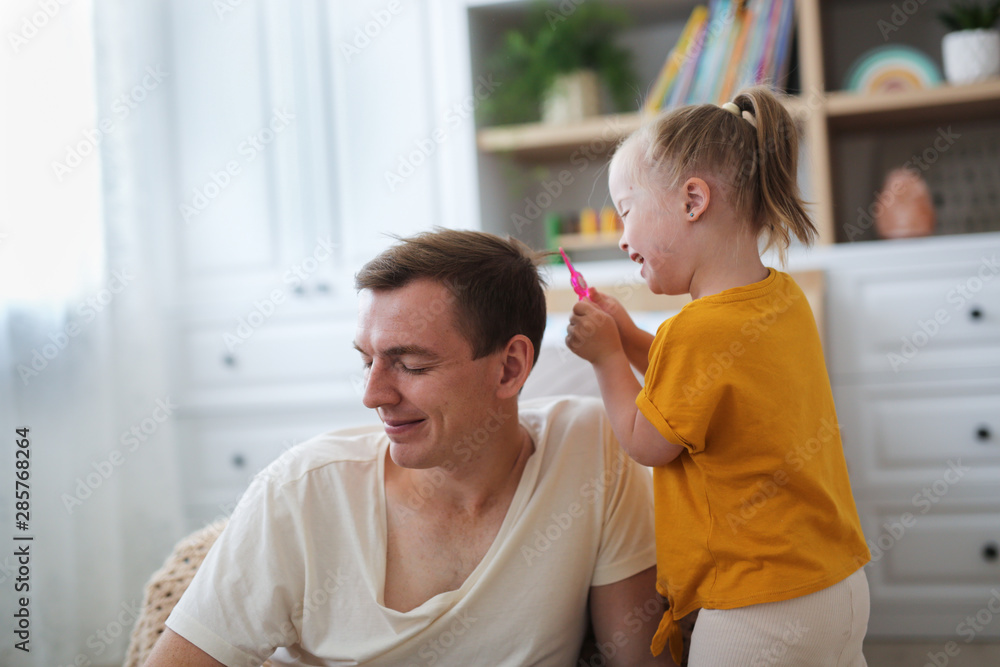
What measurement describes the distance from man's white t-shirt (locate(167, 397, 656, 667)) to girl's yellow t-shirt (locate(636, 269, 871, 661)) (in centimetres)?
12

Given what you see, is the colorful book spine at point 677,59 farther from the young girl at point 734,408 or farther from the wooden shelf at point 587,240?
the young girl at point 734,408

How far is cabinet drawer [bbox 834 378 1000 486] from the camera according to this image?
6.93ft

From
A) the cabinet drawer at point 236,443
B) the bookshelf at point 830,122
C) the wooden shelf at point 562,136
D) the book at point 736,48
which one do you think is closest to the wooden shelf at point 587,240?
the bookshelf at point 830,122

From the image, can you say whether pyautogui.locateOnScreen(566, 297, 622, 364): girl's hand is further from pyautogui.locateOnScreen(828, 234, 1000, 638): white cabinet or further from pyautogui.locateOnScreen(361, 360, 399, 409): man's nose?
pyautogui.locateOnScreen(828, 234, 1000, 638): white cabinet

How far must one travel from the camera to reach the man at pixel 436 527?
1.02m

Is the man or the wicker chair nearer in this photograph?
the man

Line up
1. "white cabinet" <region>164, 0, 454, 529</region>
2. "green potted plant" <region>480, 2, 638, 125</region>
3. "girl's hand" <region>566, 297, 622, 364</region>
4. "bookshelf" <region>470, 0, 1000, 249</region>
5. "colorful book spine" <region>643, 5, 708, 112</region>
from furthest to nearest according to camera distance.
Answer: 1. "white cabinet" <region>164, 0, 454, 529</region>
2. "green potted plant" <region>480, 2, 638, 125</region>
3. "colorful book spine" <region>643, 5, 708, 112</region>
4. "bookshelf" <region>470, 0, 1000, 249</region>
5. "girl's hand" <region>566, 297, 622, 364</region>

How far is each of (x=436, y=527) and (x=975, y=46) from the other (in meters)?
1.96

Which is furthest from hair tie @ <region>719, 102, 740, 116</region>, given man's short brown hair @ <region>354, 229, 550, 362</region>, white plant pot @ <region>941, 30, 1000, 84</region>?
white plant pot @ <region>941, 30, 1000, 84</region>

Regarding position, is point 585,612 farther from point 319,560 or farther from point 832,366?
point 832,366

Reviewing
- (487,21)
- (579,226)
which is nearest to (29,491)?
(579,226)

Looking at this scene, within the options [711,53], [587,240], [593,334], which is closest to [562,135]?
[587,240]

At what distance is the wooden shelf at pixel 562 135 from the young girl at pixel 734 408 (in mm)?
1311

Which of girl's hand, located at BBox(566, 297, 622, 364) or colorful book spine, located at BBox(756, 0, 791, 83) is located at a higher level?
colorful book spine, located at BBox(756, 0, 791, 83)
